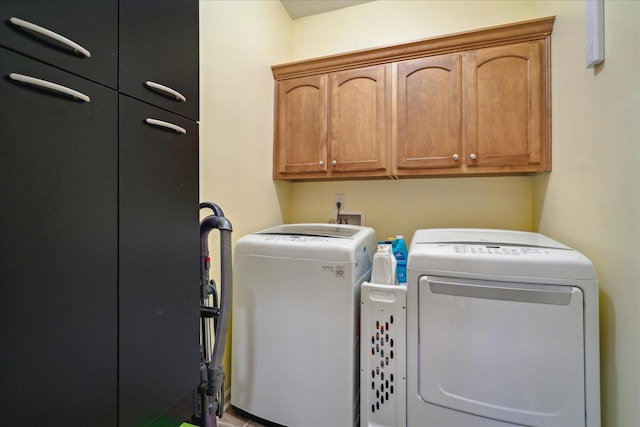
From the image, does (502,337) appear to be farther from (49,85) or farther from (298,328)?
(49,85)

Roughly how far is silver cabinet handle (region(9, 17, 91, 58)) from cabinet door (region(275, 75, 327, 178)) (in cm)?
152

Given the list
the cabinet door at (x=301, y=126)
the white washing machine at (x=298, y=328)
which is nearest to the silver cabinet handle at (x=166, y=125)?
the white washing machine at (x=298, y=328)

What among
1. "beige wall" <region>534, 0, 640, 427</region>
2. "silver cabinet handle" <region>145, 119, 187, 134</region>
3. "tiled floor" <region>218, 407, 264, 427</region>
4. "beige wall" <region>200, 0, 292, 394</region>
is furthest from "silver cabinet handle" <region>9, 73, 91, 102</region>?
"tiled floor" <region>218, 407, 264, 427</region>

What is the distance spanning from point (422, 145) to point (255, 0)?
144 cm

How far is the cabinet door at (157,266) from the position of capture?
2.32ft

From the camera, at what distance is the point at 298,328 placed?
1.47m

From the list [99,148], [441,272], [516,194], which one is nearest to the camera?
[99,148]

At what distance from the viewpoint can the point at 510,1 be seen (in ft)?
6.30

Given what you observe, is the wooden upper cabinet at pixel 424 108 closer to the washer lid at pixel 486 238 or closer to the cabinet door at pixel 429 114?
the cabinet door at pixel 429 114

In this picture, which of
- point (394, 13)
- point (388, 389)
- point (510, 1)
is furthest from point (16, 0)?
point (510, 1)

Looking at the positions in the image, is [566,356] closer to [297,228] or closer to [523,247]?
[523,247]

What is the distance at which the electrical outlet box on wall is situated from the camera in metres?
2.26

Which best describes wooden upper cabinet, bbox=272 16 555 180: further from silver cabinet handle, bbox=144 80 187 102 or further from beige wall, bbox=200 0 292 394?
silver cabinet handle, bbox=144 80 187 102

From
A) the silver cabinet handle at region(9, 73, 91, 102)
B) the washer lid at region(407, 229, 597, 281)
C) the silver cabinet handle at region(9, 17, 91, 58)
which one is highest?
the silver cabinet handle at region(9, 17, 91, 58)
